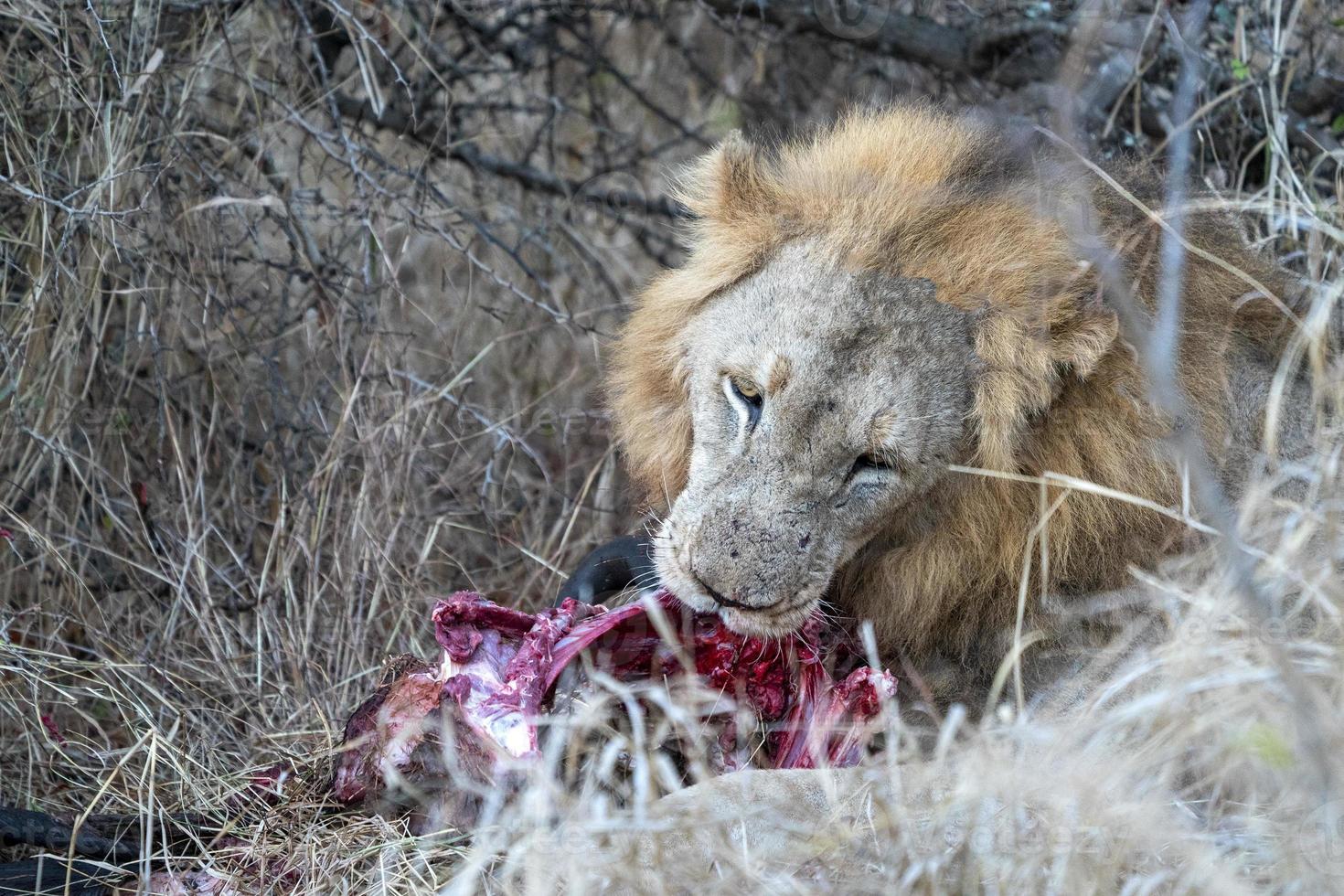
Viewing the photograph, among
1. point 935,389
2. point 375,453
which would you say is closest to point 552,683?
point 935,389

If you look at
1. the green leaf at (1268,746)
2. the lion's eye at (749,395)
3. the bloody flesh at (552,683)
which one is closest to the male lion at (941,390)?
the lion's eye at (749,395)

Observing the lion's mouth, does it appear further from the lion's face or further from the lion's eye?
the lion's eye

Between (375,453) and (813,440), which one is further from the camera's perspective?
(375,453)

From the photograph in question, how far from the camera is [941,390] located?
282cm

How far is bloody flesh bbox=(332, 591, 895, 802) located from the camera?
8.95 ft

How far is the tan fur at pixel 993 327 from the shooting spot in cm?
286

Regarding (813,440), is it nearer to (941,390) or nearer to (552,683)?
(941,390)

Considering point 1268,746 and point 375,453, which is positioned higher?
point 1268,746

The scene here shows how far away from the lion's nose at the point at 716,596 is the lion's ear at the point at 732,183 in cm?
95

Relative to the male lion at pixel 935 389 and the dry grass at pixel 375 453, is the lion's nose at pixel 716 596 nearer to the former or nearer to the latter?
the male lion at pixel 935 389

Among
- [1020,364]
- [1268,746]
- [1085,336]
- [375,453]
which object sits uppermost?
[1085,336]

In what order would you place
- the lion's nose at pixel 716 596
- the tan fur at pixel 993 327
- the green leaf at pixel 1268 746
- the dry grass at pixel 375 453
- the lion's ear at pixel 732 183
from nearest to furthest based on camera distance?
the green leaf at pixel 1268 746 → the dry grass at pixel 375 453 → the lion's nose at pixel 716 596 → the tan fur at pixel 993 327 → the lion's ear at pixel 732 183

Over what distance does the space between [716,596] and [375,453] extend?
68.5 inches

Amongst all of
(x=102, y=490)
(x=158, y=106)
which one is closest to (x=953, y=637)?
(x=102, y=490)
